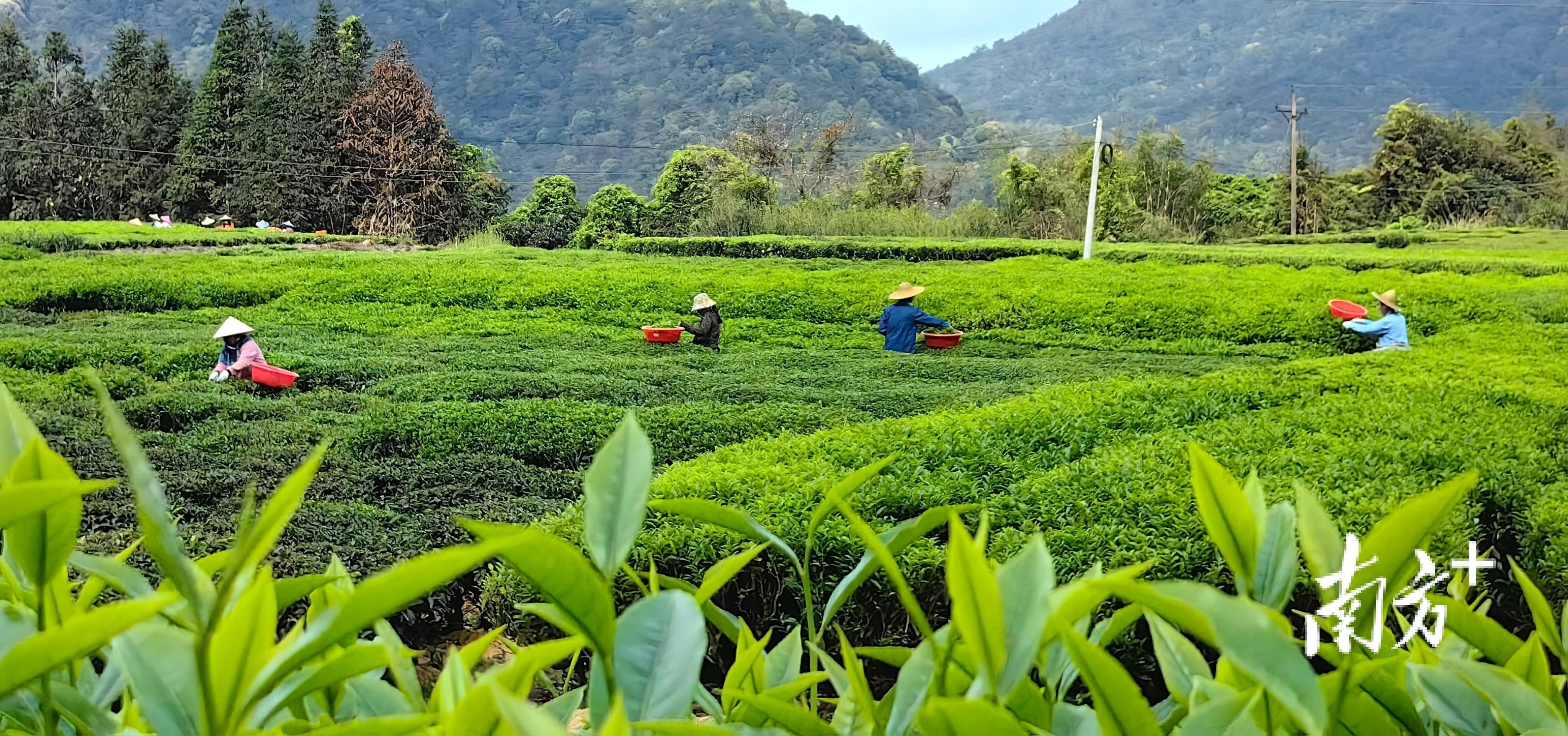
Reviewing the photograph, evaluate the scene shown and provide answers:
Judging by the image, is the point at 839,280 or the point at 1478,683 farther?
the point at 839,280

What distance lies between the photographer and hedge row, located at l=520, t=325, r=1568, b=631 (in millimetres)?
1975

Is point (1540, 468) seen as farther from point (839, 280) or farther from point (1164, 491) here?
point (839, 280)

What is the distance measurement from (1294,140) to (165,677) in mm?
11318

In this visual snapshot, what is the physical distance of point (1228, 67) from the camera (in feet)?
47.3

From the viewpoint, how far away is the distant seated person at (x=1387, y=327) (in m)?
4.86

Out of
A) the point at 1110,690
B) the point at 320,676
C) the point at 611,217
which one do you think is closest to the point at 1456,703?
the point at 1110,690

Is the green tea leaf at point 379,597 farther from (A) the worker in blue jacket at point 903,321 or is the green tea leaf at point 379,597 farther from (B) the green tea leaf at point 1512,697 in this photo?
(A) the worker in blue jacket at point 903,321

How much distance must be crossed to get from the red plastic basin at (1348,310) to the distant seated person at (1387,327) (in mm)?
262

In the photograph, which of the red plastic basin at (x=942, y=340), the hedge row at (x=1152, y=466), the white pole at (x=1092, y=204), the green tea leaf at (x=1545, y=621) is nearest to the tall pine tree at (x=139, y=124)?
the red plastic basin at (x=942, y=340)

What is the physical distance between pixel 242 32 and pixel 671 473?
5476 mm

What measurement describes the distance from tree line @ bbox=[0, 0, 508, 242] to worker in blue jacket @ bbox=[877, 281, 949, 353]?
10.4 ft

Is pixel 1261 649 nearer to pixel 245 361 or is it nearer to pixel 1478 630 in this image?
pixel 1478 630

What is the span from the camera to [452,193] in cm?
689

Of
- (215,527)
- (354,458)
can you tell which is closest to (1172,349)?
(354,458)
